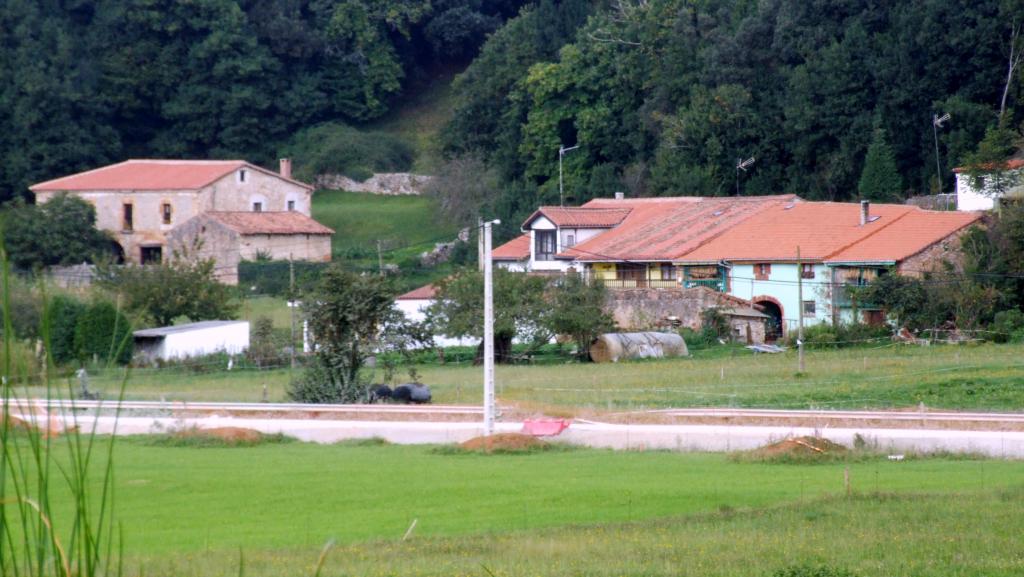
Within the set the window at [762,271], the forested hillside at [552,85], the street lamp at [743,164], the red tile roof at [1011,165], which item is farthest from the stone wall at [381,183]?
the red tile roof at [1011,165]

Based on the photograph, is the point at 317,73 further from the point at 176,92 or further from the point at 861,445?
the point at 861,445

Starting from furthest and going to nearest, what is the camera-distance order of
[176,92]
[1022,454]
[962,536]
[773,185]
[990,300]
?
[176,92], [773,185], [990,300], [1022,454], [962,536]

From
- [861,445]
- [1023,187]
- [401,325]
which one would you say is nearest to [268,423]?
[401,325]

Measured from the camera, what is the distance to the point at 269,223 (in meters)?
61.4

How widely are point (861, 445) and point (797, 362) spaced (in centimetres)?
1856

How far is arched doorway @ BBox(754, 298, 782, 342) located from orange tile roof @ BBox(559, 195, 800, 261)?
431 centimetres

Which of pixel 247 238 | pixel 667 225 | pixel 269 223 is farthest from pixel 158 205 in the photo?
pixel 667 225

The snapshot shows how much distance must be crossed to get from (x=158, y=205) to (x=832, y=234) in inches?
1283

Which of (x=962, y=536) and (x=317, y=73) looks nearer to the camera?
(x=962, y=536)

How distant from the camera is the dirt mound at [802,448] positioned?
21.1 meters

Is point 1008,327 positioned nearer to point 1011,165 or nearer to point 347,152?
point 1011,165

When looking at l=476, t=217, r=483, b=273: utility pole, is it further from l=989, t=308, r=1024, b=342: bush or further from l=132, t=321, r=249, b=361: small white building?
l=989, t=308, r=1024, b=342: bush

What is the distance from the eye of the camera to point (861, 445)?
2183cm

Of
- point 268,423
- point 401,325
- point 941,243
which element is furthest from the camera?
point 941,243
